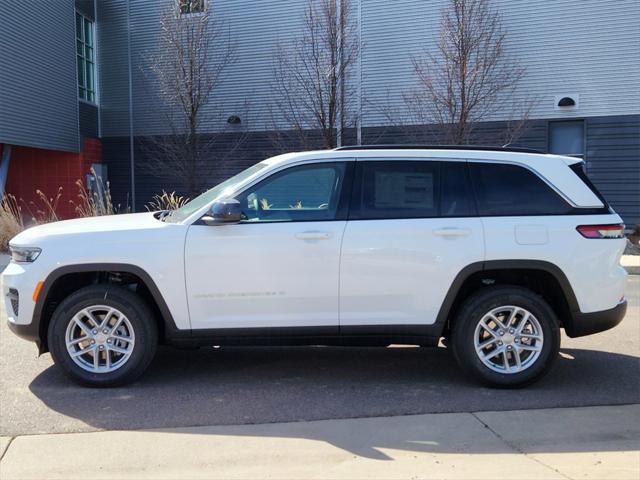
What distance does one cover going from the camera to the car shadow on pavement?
4537 millimetres

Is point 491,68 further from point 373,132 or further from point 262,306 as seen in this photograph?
point 262,306

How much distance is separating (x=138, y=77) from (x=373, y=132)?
8.03 meters

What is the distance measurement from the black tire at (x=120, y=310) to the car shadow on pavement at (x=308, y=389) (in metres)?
0.12

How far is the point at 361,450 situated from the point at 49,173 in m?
19.0

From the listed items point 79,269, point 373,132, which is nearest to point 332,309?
point 79,269

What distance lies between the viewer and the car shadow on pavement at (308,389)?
14.9 ft

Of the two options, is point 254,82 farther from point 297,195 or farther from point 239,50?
point 297,195

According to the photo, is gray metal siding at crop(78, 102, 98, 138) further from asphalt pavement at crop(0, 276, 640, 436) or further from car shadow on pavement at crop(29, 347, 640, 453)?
car shadow on pavement at crop(29, 347, 640, 453)

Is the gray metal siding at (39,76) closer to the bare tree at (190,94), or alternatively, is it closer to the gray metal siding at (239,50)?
the gray metal siding at (239,50)

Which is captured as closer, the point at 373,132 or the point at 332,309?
the point at 332,309

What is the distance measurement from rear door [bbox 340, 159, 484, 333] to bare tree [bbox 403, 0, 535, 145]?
11.7 m

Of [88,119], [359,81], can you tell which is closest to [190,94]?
Answer: [88,119]


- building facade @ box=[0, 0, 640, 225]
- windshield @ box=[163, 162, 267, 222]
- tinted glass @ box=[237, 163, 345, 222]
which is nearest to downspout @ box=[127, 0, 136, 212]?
building facade @ box=[0, 0, 640, 225]

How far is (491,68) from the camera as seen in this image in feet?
54.5
